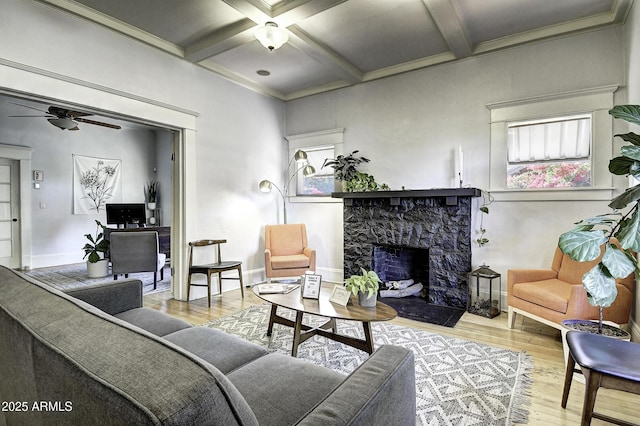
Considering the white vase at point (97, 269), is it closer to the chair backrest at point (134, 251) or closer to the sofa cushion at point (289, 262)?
the chair backrest at point (134, 251)

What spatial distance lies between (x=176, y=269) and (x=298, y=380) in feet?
10.5

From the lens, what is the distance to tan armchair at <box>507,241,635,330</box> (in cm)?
246

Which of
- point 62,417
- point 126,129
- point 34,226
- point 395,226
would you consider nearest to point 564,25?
point 395,226

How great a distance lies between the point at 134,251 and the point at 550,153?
5.57m

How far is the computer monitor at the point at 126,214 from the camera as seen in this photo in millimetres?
6618

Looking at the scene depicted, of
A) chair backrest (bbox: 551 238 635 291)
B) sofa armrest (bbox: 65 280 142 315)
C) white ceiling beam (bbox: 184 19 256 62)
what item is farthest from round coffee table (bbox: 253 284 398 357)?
white ceiling beam (bbox: 184 19 256 62)

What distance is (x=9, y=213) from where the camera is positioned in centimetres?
585

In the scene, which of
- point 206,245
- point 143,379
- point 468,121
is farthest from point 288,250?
point 143,379

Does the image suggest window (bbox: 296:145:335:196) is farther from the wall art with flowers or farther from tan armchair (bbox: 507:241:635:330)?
the wall art with flowers

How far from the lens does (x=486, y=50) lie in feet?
11.8

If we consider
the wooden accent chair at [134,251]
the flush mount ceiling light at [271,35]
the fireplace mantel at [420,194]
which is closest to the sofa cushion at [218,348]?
the flush mount ceiling light at [271,35]

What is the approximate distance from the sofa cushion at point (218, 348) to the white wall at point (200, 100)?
2422mm

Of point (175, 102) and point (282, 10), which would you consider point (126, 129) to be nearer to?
point (175, 102)

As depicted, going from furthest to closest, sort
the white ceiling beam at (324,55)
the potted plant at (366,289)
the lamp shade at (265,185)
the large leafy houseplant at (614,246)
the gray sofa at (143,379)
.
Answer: the lamp shade at (265,185) → the white ceiling beam at (324,55) → the potted plant at (366,289) → the large leafy houseplant at (614,246) → the gray sofa at (143,379)
